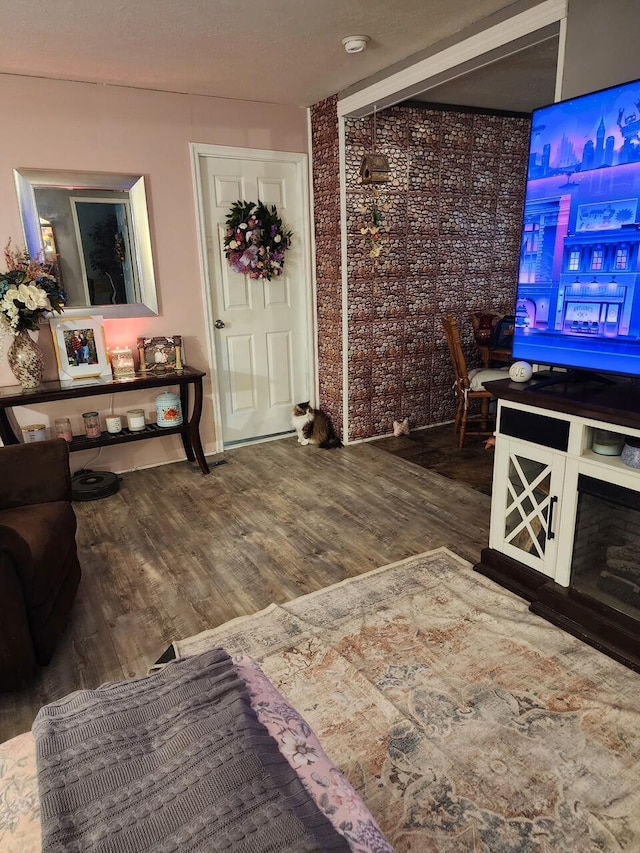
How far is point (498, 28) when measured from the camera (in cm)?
271

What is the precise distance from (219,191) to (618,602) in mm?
3608

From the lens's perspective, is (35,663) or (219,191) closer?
(35,663)

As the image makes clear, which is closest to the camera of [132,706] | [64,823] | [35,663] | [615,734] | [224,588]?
[64,823]

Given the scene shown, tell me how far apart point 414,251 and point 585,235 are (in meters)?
2.50

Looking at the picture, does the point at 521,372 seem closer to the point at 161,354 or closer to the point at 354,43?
the point at 354,43

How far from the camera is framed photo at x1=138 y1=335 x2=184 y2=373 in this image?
3.89m

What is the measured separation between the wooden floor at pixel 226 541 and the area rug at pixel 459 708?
0.23 metres

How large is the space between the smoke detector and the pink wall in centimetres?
122

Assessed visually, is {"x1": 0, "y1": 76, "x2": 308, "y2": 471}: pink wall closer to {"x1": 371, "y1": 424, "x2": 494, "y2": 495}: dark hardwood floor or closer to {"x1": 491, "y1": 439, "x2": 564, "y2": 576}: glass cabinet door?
{"x1": 371, "y1": 424, "x2": 494, "y2": 495}: dark hardwood floor

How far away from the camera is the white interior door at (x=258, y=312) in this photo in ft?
13.5

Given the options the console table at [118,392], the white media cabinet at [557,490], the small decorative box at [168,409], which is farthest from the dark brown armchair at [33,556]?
the white media cabinet at [557,490]

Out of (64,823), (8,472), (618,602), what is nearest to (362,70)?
(8,472)

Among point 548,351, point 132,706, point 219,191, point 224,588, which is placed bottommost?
point 224,588

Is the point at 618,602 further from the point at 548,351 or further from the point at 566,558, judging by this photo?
the point at 548,351
